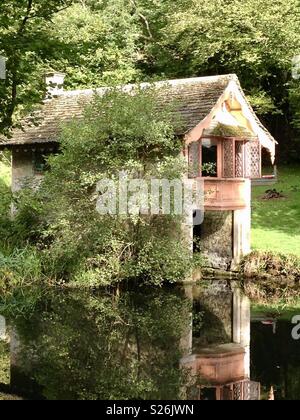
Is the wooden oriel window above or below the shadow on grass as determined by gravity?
above

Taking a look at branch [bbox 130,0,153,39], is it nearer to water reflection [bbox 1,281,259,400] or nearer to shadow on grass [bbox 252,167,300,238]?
shadow on grass [bbox 252,167,300,238]

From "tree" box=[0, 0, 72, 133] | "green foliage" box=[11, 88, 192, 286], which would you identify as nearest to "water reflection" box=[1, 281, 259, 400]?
"green foliage" box=[11, 88, 192, 286]

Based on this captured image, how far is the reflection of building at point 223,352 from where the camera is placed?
10.6 meters

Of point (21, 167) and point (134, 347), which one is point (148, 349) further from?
point (21, 167)

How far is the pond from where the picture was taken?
10.5 meters

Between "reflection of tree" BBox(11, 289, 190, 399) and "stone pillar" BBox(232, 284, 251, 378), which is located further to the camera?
"stone pillar" BBox(232, 284, 251, 378)

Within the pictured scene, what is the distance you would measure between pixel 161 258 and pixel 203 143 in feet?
17.0

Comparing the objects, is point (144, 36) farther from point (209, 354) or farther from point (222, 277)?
point (209, 354)

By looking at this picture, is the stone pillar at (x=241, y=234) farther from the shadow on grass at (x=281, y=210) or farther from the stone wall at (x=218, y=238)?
the shadow on grass at (x=281, y=210)

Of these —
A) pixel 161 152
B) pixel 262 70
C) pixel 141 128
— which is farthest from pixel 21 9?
pixel 262 70

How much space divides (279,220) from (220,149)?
468 centimetres

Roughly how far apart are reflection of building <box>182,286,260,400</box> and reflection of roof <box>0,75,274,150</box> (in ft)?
18.0

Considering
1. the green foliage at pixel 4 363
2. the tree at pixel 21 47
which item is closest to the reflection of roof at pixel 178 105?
the tree at pixel 21 47

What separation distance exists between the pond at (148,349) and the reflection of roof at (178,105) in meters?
5.75
